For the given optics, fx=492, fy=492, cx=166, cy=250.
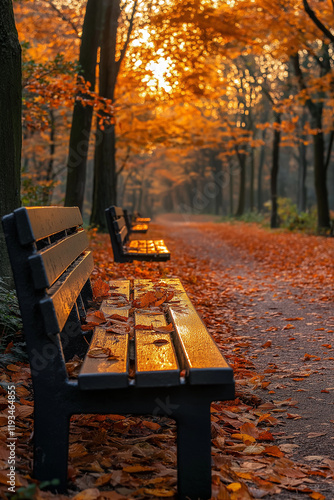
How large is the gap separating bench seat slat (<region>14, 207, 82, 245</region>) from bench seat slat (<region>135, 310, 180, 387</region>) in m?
0.67

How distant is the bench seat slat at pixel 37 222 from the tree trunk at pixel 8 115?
4.90ft

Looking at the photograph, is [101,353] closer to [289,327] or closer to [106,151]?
[289,327]

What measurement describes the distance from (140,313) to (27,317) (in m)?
1.11

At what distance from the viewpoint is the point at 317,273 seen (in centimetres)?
880

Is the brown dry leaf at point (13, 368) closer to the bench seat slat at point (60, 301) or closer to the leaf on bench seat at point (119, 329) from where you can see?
the bench seat slat at point (60, 301)

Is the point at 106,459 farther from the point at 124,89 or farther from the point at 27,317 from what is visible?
the point at 124,89

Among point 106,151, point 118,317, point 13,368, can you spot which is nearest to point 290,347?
point 118,317

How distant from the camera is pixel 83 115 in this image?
8789 mm

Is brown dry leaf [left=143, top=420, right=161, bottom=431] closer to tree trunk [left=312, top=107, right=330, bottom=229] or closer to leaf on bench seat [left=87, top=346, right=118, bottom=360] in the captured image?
leaf on bench seat [left=87, top=346, right=118, bottom=360]

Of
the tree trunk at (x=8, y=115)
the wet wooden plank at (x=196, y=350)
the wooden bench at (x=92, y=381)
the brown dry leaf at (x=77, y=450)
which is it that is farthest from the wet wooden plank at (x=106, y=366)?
the tree trunk at (x=8, y=115)

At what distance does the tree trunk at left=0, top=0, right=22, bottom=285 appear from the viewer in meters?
4.17

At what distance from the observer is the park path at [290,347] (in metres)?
2.73

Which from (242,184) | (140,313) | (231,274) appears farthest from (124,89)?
(140,313)

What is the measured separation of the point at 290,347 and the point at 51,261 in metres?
2.93
